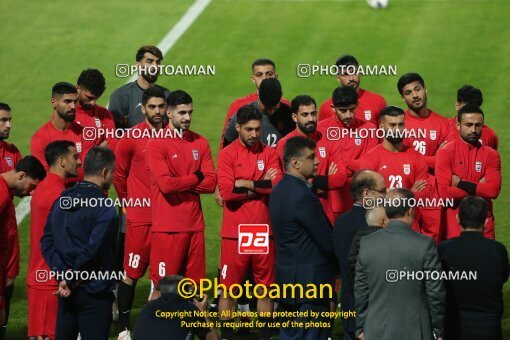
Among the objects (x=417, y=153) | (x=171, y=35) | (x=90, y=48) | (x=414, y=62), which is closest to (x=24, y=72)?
(x=90, y=48)

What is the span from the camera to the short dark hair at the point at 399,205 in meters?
9.88

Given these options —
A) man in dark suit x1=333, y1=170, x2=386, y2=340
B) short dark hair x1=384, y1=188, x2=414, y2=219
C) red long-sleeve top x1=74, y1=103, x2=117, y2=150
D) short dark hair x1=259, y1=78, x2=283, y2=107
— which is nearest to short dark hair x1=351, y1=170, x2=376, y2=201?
man in dark suit x1=333, y1=170, x2=386, y2=340

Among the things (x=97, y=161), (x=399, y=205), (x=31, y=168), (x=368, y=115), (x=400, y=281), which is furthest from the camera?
(x=368, y=115)

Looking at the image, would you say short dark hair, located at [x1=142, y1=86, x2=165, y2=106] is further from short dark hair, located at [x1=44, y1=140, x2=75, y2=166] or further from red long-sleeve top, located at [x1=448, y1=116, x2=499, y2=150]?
red long-sleeve top, located at [x1=448, y1=116, x2=499, y2=150]

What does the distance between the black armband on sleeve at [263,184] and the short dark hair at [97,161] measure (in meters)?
2.10

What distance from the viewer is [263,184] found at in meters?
12.4

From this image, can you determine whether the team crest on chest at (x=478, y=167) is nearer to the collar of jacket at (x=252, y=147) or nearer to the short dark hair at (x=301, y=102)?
the short dark hair at (x=301, y=102)

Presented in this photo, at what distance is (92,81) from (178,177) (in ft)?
6.48

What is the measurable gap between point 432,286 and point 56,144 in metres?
3.87

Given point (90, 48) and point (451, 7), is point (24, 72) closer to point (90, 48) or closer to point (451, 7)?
point (90, 48)

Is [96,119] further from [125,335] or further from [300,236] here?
[300,236]

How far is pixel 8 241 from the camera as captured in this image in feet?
40.8

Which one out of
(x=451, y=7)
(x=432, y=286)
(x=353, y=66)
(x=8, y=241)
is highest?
(x=451, y=7)

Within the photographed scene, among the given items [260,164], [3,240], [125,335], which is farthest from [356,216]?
[3,240]
